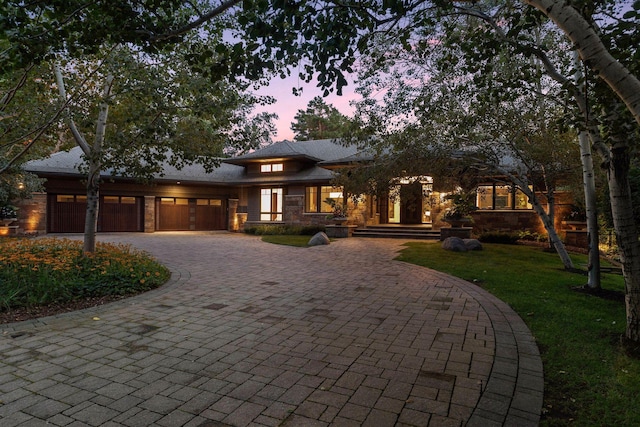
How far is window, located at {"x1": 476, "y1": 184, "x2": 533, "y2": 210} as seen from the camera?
17.0 metres

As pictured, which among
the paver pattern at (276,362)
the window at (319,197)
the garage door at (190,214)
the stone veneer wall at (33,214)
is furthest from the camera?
the garage door at (190,214)

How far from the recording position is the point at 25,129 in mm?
7801

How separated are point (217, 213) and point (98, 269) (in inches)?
703

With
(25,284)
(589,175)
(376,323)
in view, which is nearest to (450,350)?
(376,323)

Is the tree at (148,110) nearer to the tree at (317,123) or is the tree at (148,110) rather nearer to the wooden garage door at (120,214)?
the wooden garage door at (120,214)

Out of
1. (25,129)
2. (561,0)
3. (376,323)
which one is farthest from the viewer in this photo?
(25,129)

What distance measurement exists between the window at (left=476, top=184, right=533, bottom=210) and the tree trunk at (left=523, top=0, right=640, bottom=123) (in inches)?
593

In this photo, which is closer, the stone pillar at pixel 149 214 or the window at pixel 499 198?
the window at pixel 499 198

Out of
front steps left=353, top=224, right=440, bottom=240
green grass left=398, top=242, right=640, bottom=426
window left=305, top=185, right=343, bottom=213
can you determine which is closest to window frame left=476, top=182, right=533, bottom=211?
front steps left=353, top=224, right=440, bottom=240

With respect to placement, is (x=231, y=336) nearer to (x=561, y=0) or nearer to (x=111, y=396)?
(x=111, y=396)

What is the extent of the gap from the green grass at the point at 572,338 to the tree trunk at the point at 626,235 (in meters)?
0.39

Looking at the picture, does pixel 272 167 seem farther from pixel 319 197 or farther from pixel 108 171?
pixel 108 171

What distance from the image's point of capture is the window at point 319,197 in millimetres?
19995

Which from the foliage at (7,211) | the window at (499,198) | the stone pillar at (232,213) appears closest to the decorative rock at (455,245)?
the window at (499,198)
